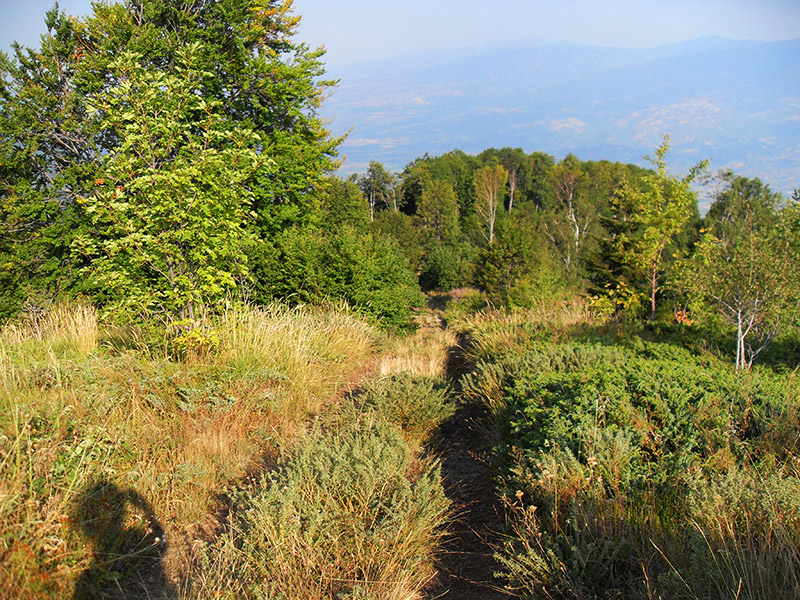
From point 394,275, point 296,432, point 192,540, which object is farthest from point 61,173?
point 192,540

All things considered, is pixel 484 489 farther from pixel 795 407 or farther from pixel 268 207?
pixel 268 207

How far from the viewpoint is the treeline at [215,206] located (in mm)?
5121

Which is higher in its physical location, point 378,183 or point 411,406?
point 378,183

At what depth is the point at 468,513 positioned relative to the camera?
13.4ft

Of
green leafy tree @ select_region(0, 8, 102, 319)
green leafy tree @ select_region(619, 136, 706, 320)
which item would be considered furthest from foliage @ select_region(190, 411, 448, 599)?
green leafy tree @ select_region(619, 136, 706, 320)

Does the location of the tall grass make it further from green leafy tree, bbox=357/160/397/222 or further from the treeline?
green leafy tree, bbox=357/160/397/222

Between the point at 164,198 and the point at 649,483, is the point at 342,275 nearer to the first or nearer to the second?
the point at 164,198

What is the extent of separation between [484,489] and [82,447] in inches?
122

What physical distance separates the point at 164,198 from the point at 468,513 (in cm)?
401

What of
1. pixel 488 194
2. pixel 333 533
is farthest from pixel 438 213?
pixel 333 533

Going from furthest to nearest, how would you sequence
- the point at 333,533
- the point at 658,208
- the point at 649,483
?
the point at 658,208 → the point at 649,483 → the point at 333,533

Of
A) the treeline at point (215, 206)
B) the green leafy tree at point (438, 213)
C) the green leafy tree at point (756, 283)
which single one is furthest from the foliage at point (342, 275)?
the green leafy tree at point (438, 213)

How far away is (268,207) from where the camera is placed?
634 inches

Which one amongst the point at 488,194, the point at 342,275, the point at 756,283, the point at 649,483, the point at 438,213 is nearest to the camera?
the point at 649,483
